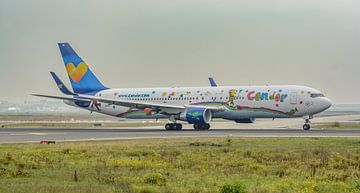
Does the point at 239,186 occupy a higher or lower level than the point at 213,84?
lower

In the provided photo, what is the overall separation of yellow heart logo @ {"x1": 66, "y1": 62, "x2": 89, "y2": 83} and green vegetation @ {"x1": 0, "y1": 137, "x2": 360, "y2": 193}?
35619 mm

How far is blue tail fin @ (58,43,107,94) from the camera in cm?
6562

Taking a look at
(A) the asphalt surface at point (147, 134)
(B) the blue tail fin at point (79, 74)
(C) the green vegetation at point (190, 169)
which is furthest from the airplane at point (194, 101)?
(C) the green vegetation at point (190, 169)

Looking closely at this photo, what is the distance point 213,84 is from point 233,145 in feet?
110

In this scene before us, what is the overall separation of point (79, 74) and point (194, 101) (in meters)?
15.3

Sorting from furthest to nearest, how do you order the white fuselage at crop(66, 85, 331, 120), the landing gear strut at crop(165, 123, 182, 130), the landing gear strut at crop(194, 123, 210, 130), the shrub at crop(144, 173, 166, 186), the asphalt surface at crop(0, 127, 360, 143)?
the landing gear strut at crop(165, 123, 182, 130) < the landing gear strut at crop(194, 123, 210, 130) < the white fuselage at crop(66, 85, 331, 120) < the asphalt surface at crop(0, 127, 360, 143) < the shrub at crop(144, 173, 166, 186)

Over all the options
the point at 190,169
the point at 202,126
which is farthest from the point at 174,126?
the point at 190,169

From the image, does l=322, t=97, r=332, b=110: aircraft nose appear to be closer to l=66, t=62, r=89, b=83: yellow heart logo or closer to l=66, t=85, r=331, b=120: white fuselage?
l=66, t=85, r=331, b=120: white fuselage

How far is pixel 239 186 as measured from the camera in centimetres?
Answer: 1435

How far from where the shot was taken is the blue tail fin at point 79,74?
6562cm

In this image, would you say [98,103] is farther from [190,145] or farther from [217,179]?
[217,179]

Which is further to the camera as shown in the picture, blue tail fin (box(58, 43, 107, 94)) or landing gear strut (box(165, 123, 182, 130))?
blue tail fin (box(58, 43, 107, 94))

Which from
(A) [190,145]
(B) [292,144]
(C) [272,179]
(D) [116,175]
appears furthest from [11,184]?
(B) [292,144]

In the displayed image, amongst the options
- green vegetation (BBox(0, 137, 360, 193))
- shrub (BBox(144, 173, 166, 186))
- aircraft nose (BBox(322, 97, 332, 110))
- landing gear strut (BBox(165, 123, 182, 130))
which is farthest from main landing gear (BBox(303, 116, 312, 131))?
shrub (BBox(144, 173, 166, 186))
